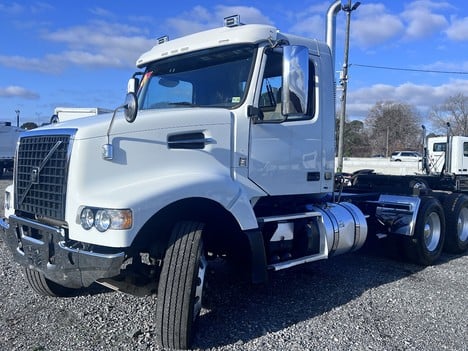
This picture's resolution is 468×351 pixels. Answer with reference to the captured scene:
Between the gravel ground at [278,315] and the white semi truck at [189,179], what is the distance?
0.38 m

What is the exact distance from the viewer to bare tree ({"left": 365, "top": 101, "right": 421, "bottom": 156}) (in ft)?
215

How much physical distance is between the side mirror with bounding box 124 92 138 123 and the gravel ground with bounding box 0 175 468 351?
1.95 metres

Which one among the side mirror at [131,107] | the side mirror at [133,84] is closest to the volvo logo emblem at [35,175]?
Result: the side mirror at [131,107]

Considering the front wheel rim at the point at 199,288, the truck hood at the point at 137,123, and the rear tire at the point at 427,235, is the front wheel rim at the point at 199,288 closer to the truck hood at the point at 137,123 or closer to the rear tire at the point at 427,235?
the truck hood at the point at 137,123

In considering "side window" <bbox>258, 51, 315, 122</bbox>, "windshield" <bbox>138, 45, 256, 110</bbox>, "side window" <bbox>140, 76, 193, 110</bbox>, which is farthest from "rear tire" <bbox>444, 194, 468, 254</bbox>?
"side window" <bbox>140, 76, 193, 110</bbox>

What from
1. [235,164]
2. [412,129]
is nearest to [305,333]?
[235,164]

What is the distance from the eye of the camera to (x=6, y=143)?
26594mm

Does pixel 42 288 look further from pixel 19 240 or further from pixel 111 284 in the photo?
pixel 111 284

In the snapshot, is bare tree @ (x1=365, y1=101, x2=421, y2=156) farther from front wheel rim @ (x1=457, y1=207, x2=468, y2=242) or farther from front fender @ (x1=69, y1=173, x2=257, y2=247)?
front fender @ (x1=69, y1=173, x2=257, y2=247)

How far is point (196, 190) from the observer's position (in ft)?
13.0

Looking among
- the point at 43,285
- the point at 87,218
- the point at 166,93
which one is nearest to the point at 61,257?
the point at 87,218

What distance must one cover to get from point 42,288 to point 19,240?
36.0 inches

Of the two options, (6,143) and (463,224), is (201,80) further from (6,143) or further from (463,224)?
(6,143)

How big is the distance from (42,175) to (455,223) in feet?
21.7
